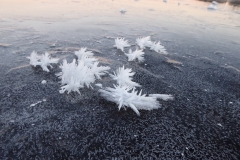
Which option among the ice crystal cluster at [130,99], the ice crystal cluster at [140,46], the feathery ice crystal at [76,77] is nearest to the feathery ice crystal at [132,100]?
the ice crystal cluster at [130,99]

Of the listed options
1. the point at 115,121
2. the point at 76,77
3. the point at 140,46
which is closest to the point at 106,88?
the point at 76,77

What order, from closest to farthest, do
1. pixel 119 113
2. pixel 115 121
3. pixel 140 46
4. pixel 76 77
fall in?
1. pixel 115 121
2. pixel 119 113
3. pixel 76 77
4. pixel 140 46

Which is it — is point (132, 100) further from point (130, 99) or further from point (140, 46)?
point (140, 46)

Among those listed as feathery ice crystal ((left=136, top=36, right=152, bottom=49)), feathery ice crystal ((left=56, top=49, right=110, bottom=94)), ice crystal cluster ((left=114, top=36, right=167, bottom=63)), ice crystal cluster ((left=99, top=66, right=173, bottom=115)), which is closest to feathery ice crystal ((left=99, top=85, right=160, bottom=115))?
ice crystal cluster ((left=99, top=66, right=173, bottom=115))

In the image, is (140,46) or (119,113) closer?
(119,113)

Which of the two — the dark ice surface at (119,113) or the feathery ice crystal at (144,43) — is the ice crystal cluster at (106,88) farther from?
the feathery ice crystal at (144,43)

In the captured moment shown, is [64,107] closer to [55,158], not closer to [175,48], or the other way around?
[55,158]

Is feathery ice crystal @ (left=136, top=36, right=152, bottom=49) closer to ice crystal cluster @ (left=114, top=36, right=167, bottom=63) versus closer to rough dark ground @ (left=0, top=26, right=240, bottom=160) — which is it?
ice crystal cluster @ (left=114, top=36, right=167, bottom=63)

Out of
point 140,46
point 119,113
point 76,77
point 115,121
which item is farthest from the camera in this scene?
point 140,46

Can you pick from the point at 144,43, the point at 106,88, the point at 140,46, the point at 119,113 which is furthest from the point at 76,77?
the point at 144,43

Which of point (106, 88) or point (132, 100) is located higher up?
point (132, 100)
